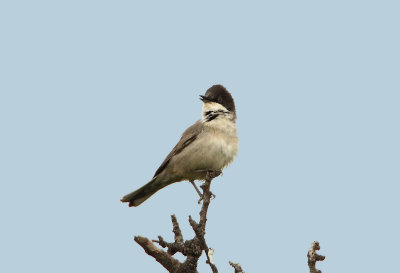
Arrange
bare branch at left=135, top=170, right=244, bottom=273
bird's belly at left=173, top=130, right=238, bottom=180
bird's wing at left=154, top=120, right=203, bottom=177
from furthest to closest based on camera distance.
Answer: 1. bird's wing at left=154, top=120, right=203, bottom=177
2. bird's belly at left=173, top=130, right=238, bottom=180
3. bare branch at left=135, top=170, right=244, bottom=273

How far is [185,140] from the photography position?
1188 centimetres

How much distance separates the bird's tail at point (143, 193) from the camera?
11.6 metres

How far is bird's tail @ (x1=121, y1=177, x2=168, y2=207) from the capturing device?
1165 cm

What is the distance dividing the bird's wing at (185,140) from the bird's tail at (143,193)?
27 centimetres

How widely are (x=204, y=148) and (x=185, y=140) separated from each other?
0.74m

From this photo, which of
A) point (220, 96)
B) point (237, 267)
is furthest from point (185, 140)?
point (237, 267)

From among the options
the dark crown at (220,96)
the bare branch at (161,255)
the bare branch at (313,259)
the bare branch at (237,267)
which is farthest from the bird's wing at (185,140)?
the bare branch at (313,259)

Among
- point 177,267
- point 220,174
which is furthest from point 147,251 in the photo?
point 220,174

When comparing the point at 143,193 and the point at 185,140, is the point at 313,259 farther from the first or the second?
the point at 143,193

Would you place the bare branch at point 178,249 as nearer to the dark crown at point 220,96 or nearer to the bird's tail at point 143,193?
the bird's tail at point 143,193

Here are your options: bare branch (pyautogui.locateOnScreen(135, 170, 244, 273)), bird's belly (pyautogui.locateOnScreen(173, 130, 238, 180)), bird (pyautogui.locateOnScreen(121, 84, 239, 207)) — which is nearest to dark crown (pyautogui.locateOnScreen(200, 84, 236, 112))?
bird (pyautogui.locateOnScreen(121, 84, 239, 207))

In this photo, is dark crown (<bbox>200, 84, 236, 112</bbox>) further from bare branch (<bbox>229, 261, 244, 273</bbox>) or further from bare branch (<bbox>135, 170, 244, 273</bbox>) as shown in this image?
bare branch (<bbox>229, 261, 244, 273</bbox>)

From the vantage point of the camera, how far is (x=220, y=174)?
36.4ft

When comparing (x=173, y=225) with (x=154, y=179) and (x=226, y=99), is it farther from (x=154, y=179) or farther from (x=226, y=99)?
(x=226, y=99)
